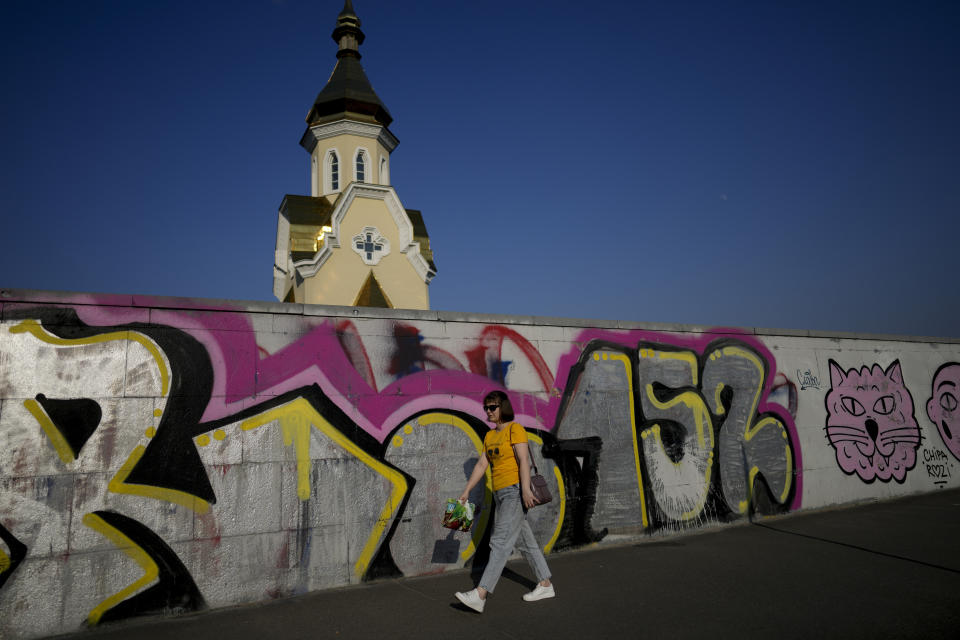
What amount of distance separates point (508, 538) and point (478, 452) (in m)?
1.61

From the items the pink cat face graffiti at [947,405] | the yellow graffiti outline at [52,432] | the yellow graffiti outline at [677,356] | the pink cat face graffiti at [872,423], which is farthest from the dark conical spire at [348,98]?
the yellow graffiti outline at [52,432]

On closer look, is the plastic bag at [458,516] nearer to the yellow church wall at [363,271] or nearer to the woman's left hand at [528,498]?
the woman's left hand at [528,498]

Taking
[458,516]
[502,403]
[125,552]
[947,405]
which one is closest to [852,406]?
[947,405]

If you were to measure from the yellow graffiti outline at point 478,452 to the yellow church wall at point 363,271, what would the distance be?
644 inches

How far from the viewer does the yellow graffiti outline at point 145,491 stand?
471 centimetres

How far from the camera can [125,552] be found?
4629 mm

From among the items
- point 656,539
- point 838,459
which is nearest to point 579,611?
point 656,539

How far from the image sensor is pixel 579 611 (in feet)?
14.7

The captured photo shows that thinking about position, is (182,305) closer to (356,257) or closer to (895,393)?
(895,393)

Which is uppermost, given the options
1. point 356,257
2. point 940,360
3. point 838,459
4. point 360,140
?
point 360,140

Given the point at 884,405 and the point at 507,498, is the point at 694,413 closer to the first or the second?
the point at 507,498

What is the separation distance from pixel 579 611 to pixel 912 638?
7.15ft

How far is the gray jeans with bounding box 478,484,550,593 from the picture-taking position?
14.9 feet

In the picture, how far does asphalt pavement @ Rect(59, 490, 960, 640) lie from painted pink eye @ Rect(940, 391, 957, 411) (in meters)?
4.76
